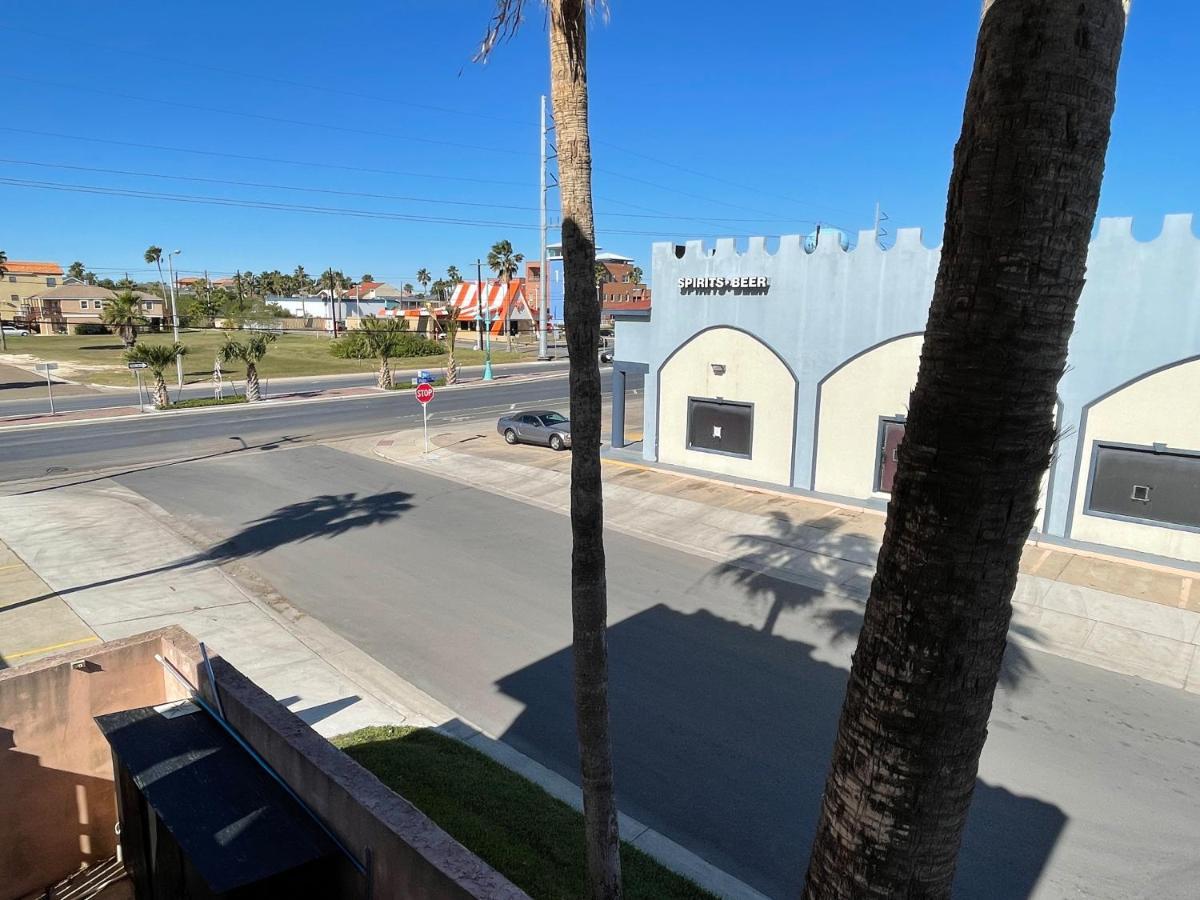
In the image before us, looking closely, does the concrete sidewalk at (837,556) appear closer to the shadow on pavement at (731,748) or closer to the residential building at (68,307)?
the shadow on pavement at (731,748)

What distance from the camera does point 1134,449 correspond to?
48.4ft

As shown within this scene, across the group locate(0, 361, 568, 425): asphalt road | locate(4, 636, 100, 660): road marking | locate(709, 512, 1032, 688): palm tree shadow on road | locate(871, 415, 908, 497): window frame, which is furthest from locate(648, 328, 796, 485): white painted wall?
locate(0, 361, 568, 425): asphalt road

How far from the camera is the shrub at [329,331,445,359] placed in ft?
165

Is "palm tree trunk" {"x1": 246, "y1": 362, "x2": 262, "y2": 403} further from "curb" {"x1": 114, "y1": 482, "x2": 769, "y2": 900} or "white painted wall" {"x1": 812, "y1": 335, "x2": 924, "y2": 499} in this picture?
"white painted wall" {"x1": 812, "y1": 335, "x2": 924, "y2": 499}

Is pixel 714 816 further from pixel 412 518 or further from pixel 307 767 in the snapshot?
pixel 412 518

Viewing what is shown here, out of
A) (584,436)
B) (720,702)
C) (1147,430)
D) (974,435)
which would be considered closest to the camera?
(974,435)

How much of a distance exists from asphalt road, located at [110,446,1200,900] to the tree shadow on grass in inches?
5.1

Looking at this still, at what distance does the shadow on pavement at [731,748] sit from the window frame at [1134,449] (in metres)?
8.31

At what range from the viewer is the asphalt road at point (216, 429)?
24.1 meters

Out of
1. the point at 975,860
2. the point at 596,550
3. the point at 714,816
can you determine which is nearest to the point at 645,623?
the point at 714,816

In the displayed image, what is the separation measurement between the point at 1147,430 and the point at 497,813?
14256mm

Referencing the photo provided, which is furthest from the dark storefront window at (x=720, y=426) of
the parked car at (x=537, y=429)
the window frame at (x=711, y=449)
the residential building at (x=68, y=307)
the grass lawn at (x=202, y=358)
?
the residential building at (x=68, y=307)

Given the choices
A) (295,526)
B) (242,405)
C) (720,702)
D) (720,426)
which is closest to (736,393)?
(720,426)

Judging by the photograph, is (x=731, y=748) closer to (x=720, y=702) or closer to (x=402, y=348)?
(x=720, y=702)
